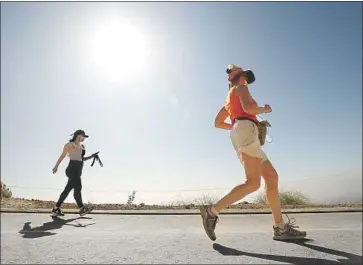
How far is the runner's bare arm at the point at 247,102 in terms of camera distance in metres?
2.96

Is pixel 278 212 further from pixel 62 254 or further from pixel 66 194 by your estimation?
pixel 66 194

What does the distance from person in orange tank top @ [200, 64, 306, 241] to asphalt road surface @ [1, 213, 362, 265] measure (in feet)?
0.51

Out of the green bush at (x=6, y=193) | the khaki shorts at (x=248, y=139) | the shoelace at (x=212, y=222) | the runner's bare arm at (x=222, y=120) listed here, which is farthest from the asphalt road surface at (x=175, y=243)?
the green bush at (x=6, y=193)

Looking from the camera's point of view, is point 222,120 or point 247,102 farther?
point 222,120

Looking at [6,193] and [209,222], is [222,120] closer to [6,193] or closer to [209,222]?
[209,222]

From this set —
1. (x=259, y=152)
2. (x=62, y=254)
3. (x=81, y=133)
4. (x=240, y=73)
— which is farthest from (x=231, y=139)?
(x=81, y=133)

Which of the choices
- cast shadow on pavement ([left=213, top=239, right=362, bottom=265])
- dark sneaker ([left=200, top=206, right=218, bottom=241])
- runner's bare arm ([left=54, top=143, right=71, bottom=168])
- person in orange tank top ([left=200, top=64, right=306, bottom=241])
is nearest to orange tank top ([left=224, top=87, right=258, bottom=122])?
person in orange tank top ([left=200, top=64, right=306, bottom=241])

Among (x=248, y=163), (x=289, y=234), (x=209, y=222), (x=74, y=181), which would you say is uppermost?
(x=74, y=181)

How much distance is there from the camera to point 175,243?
288 centimetres

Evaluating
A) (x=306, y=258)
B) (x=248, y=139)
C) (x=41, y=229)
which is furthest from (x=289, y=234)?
(x=41, y=229)

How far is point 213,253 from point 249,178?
2.70 ft

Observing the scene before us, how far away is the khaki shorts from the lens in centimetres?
303

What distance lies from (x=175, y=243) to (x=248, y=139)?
1132 mm

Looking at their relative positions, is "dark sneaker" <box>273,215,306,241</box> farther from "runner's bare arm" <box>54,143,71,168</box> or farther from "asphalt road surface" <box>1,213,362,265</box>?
"runner's bare arm" <box>54,143,71,168</box>
